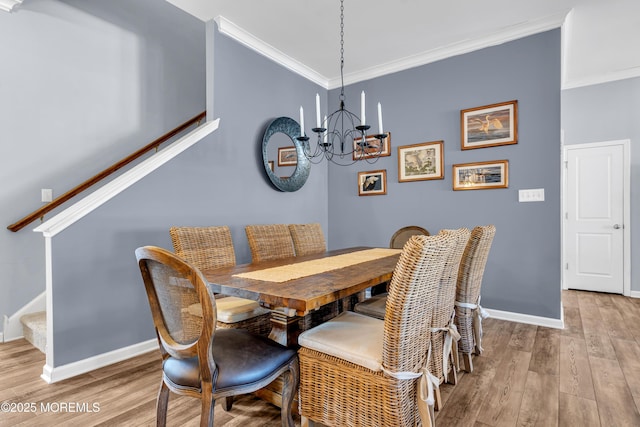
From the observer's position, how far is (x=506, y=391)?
1851 mm

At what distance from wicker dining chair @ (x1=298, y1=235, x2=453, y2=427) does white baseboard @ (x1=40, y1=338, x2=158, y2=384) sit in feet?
5.16

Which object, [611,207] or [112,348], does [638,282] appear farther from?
[112,348]

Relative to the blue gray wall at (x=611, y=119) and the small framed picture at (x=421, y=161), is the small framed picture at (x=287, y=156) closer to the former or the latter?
the small framed picture at (x=421, y=161)

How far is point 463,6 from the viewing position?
2.74 m

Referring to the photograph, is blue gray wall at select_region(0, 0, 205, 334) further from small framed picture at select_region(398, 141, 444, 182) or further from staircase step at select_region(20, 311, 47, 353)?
small framed picture at select_region(398, 141, 444, 182)

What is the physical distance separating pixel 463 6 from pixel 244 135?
2.26m

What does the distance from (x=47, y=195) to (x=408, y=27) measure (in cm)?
365

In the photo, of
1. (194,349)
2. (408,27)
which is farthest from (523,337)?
(408,27)

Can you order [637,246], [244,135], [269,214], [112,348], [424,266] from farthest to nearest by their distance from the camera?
[637,246]
[269,214]
[244,135]
[112,348]
[424,266]

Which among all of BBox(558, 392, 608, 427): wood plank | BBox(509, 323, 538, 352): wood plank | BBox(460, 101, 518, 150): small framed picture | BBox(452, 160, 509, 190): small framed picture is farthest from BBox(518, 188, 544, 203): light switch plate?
BBox(558, 392, 608, 427): wood plank

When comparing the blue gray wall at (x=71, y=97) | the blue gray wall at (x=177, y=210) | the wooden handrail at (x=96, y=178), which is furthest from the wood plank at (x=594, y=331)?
the wooden handrail at (x=96, y=178)

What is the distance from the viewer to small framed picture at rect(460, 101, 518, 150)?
311 centimetres

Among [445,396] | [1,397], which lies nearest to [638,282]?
[445,396]

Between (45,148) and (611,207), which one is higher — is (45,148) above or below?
above
